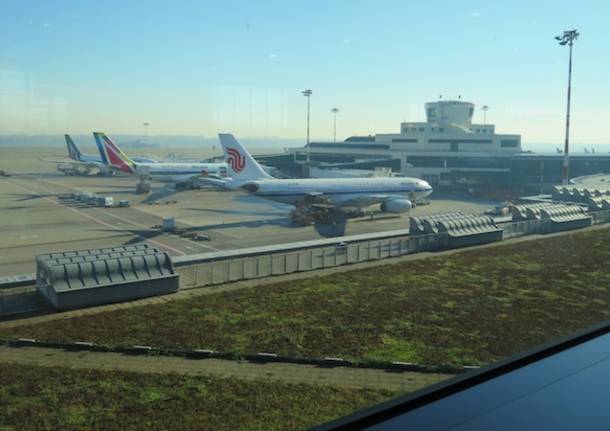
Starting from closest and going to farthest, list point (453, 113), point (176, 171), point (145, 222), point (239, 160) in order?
1. point (145, 222)
2. point (239, 160)
3. point (176, 171)
4. point (453, 113)

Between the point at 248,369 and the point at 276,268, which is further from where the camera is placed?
the point at 276,268

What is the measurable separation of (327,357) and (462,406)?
26.9 feet

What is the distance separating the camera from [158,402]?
988cm

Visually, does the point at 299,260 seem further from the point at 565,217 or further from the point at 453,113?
the point at 453,113

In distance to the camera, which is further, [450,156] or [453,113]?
[453,113]

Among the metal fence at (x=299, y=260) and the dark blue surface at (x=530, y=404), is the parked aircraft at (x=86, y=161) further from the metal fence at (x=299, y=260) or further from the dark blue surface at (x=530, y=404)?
the dark blue surface at (x=530, y=404)

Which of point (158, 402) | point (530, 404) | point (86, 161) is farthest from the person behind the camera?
point (86, 161)

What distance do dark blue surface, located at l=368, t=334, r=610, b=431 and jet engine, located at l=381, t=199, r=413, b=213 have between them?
121 feet

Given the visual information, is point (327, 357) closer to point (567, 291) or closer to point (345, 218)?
point (567, 291)

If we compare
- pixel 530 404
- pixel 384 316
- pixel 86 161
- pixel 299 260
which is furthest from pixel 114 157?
pixel 530 404

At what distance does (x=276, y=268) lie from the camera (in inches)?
931

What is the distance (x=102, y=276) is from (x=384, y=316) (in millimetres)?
9745

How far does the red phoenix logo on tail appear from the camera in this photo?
143 ft

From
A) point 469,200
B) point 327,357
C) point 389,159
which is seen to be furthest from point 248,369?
point 389,159
